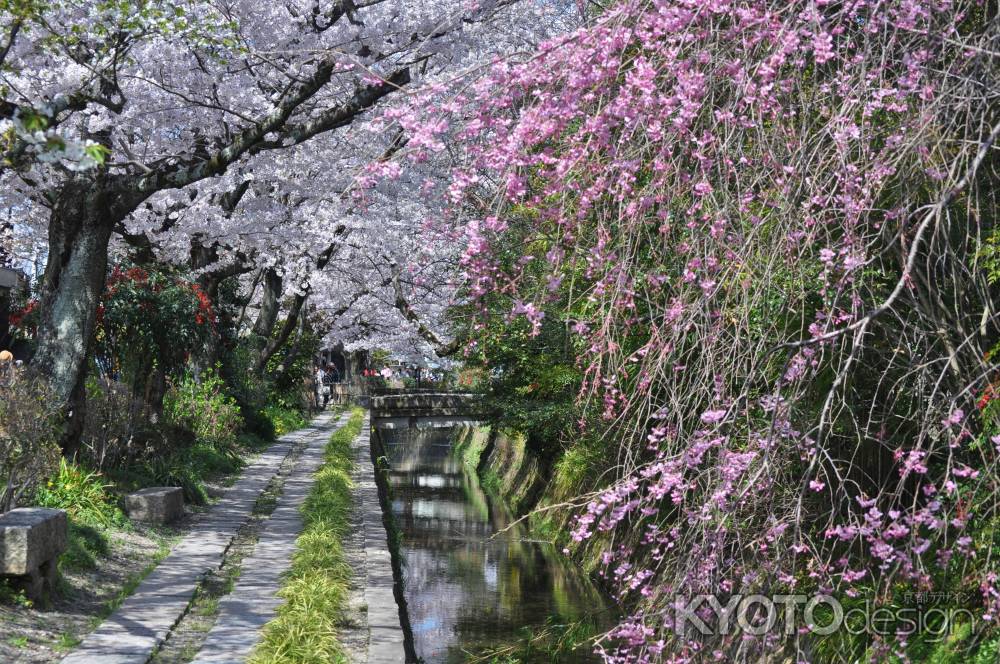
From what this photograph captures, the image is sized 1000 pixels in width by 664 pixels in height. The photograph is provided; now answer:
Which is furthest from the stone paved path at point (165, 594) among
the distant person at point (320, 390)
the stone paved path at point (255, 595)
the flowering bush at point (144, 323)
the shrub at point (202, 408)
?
the distant person at point (320, 390)

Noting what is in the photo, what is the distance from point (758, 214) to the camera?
445cm

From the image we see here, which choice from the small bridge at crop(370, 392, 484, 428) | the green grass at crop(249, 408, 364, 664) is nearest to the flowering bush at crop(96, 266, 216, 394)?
the green grass at crop(249, 408, 364, 664)

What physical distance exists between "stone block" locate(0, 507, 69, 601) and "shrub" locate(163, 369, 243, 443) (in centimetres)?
750

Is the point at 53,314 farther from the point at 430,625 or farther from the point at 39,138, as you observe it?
the point at 39,138

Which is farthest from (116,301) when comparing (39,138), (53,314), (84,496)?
(39,138)

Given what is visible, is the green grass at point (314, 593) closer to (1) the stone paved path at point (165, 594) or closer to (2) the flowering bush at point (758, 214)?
(1) the stone paved path at point (165, 594)

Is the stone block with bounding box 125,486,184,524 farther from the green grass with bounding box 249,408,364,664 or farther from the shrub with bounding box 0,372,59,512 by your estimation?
the shrub with bounding box 0,372,59,512

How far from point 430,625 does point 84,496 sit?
3.52 m

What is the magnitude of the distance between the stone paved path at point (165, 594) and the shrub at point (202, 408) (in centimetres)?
225

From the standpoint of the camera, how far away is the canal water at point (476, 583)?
1008 centimetres

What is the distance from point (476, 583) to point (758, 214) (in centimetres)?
922

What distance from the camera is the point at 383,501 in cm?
1551

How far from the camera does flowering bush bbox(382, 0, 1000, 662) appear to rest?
13.5 ft

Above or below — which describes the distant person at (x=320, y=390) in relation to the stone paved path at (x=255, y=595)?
above
